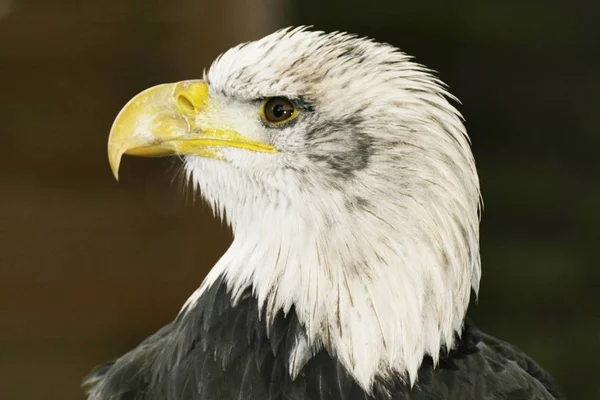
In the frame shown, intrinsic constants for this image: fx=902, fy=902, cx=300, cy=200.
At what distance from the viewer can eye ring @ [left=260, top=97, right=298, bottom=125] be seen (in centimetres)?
158

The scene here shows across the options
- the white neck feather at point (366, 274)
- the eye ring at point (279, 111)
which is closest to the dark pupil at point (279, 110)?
the eye ring at point (279, 111)

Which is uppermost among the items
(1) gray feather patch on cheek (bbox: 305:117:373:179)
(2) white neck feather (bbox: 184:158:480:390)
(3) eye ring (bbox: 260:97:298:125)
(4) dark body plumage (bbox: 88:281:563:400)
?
(3) eye ring (bbox: 260:97:298:125)

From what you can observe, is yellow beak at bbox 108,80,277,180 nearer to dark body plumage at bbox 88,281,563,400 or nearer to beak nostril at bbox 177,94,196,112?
beak nostril at bbox 177,94,196,112

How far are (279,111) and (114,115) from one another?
1663mm

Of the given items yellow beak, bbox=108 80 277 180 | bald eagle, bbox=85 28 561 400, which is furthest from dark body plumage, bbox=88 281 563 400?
yellow beak, bbox=108 80 277 180

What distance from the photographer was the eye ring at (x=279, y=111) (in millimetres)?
1581

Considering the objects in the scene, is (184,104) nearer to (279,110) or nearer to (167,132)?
(167,132)

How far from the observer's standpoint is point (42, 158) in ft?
10.2

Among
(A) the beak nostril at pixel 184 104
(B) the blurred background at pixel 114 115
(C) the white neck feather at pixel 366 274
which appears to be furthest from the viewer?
(B) the blurred background at pixel 114 115

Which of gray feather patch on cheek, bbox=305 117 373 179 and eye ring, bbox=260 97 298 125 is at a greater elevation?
eye ring, bbox=260 97 298 125

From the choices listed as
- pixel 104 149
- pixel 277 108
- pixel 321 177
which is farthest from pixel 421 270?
pixel 104 149

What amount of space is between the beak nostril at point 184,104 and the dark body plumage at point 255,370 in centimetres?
32

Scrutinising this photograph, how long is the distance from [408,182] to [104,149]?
184 cm

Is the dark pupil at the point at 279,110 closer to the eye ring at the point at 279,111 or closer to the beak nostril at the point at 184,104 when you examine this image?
the eye ring at the point at 279,111
